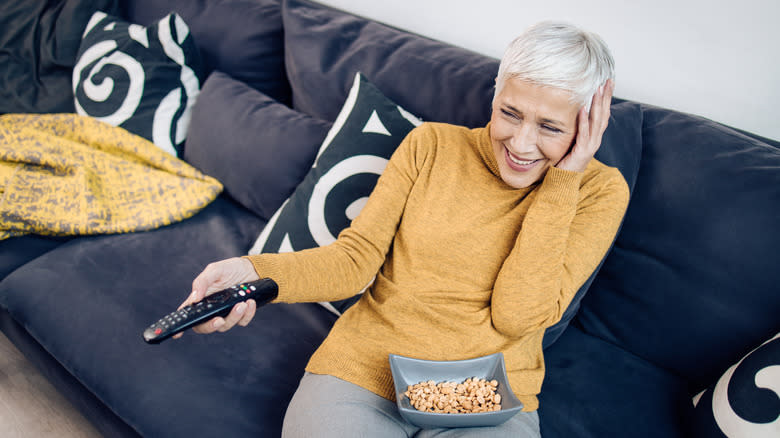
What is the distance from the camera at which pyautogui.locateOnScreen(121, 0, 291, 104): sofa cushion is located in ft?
5.58

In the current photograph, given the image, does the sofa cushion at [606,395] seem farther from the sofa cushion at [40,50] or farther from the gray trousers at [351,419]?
the sofa cushion at [40,50]

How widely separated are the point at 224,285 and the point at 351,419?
0.33 meters

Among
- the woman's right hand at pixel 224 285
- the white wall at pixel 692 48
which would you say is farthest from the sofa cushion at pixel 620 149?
the woman's right hand at pixel 224 285

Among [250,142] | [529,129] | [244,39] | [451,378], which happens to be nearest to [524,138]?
[529,129]

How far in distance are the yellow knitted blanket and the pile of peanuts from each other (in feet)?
3.29

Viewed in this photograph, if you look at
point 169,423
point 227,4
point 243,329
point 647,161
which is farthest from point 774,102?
point 227,4

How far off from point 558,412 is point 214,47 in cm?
162

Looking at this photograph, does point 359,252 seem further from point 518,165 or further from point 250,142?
point 250,142

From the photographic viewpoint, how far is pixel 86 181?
1.37 metres

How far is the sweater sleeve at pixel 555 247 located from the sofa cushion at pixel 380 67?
1.24 feet

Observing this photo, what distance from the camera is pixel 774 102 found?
1.18m

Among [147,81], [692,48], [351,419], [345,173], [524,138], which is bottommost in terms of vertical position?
[351,419]

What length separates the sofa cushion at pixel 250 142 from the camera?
1437 mm

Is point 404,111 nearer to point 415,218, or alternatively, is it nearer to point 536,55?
point 415,218
